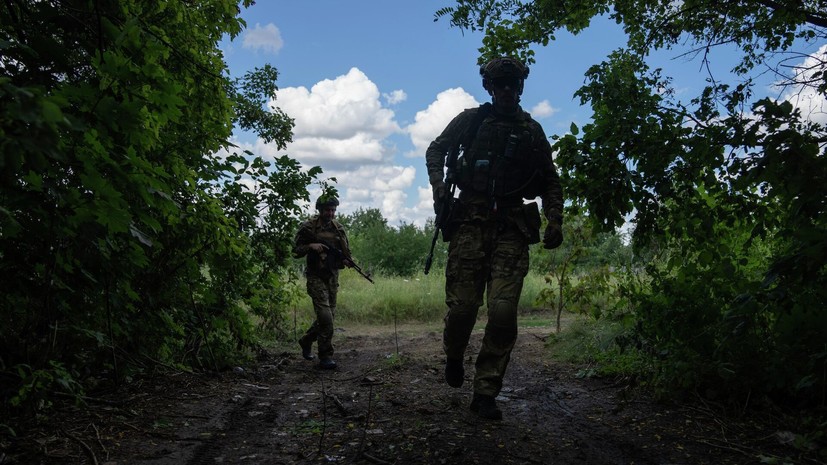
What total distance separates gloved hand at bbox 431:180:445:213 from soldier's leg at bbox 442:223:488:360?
256mm

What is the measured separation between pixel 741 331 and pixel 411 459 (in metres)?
1.62

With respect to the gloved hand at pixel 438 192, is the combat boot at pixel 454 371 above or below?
below

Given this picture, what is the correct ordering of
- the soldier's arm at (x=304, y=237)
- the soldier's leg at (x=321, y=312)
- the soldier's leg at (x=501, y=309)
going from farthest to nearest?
the soldier's arm at (x=304, y=237) → the soldier's leg at (x=321, y=312) → the soldier's leg at (x=501, y=309)

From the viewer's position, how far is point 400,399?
406cm

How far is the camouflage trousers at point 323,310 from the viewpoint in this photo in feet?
21.1

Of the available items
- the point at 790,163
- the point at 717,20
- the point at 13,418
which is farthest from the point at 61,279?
the point at 717,20

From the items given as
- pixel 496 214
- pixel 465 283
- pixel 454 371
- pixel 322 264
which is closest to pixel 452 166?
pixel 496 214

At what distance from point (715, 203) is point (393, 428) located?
8.24ft

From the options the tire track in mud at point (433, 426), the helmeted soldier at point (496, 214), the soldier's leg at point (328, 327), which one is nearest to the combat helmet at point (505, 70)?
the helmeted soldier at point (496, 214)

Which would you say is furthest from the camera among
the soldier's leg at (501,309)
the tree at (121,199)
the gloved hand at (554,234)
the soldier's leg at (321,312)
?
the soldier's leg at (321,312)

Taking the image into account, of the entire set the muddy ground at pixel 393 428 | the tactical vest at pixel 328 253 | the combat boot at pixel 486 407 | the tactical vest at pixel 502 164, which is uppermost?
the tactical vest at pixel 502 164

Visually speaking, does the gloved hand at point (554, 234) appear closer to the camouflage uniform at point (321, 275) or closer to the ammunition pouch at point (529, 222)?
the ammunition pouch at point (529, 222)

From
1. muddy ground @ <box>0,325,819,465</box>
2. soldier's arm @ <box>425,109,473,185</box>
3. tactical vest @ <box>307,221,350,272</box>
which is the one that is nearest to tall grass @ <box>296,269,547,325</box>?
tactical vest @ <box>307,221,350,272</box>

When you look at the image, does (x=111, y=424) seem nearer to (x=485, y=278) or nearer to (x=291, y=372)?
(x=485, y=278)
